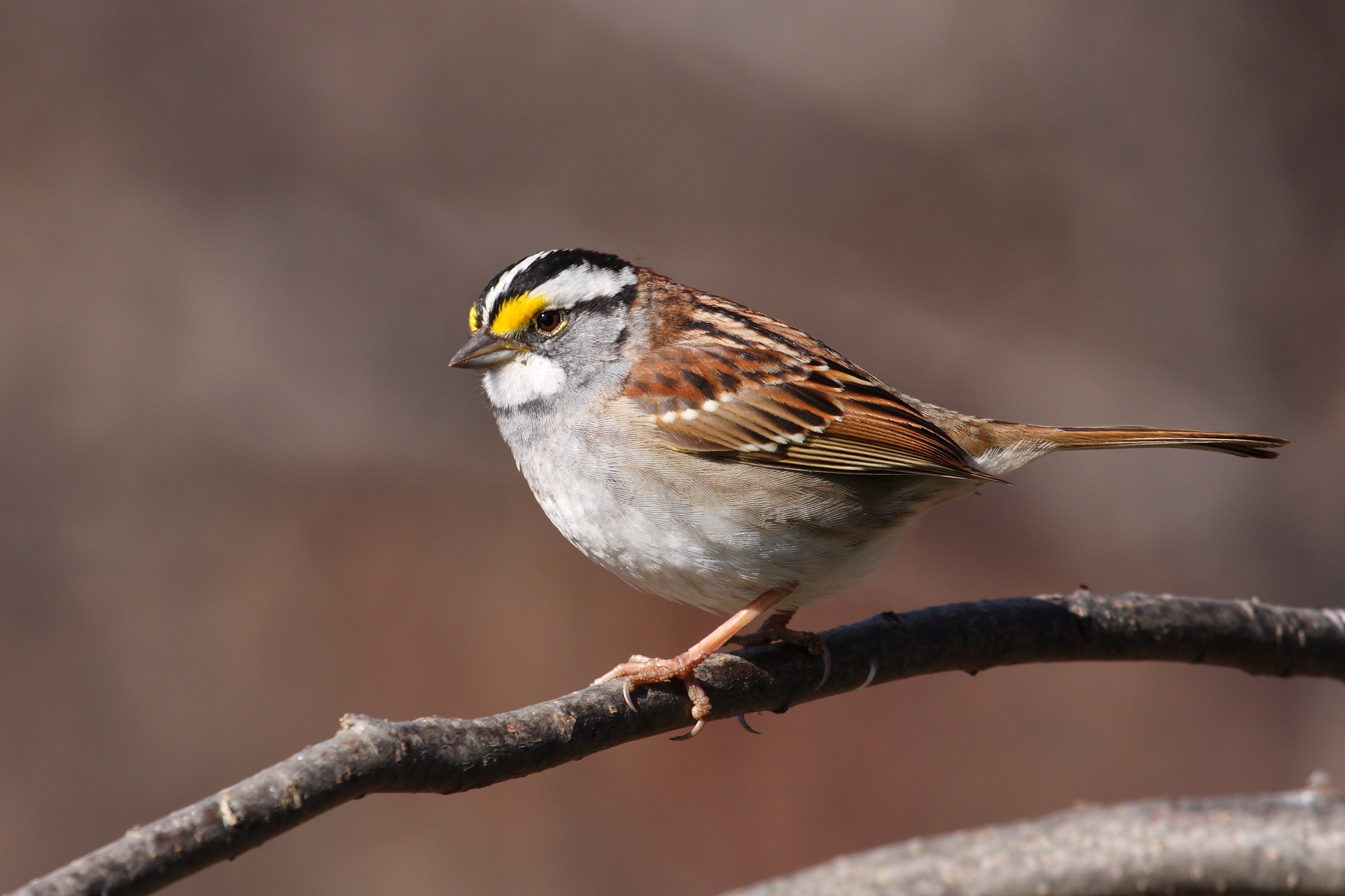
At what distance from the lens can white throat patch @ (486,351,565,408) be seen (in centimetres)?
357

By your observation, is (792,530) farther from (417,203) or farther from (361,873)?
(417,203)

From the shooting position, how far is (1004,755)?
23.9 ft

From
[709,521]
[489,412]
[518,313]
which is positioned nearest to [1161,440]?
[709,521]

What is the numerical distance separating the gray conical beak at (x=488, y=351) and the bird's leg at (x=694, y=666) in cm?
106

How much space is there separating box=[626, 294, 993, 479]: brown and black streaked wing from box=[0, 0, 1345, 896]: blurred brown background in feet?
11.6

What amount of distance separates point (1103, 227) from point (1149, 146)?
0.69 m

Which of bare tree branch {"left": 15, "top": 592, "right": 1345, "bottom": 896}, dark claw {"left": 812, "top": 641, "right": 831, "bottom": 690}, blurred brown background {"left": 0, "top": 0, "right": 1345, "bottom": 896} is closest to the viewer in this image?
bare tree branch {"left": 15, "top": 592, "right": 1345, "bottom": 896}

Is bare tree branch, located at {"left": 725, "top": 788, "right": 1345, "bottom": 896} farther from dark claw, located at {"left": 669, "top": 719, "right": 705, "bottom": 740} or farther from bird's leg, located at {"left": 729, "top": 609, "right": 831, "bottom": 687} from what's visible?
bird's leg, located at {"left": 729, "top": 609, "right": 831, "bottom": 687}

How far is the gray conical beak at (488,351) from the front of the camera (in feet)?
11.8

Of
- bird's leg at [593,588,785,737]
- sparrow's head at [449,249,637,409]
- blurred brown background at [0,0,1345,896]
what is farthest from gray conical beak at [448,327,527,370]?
blurred brown background at [0,0,1345,896]

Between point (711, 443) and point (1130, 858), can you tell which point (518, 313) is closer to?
point (711, 443)

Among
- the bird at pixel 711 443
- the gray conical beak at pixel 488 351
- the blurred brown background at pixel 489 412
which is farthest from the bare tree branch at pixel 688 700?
the blurred brown background at pixel 489 412

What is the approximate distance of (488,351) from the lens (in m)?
3.62

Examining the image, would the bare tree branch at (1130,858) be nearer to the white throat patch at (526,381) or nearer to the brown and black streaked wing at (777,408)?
the brown and black streaked wing at (777,408)
